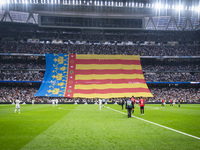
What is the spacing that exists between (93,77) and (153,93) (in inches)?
742

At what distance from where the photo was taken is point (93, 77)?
191 feet

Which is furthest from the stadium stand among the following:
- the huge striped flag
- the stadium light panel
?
the stadium light panel

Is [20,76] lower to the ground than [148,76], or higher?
higher

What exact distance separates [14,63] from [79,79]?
2434 centimetres

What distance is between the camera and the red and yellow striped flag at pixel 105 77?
54031 mm

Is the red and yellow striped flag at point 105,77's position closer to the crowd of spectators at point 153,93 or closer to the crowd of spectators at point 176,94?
the crowd of spectators at point 153,93

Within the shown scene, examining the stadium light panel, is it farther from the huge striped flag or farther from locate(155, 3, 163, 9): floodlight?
the huge striped flag

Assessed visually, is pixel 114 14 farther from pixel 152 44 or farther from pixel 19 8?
pixel 19 8

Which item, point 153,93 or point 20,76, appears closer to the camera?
point 153,93

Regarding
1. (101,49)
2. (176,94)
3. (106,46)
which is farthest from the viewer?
(106,46)

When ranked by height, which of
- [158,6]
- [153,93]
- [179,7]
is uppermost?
[158,6]

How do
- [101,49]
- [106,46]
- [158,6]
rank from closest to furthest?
1. [158,6]
2. [101,49]
3. [106,46]

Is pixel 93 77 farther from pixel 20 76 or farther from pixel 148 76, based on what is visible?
pixel 20 76

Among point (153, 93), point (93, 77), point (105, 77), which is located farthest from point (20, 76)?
point (153, 93)
